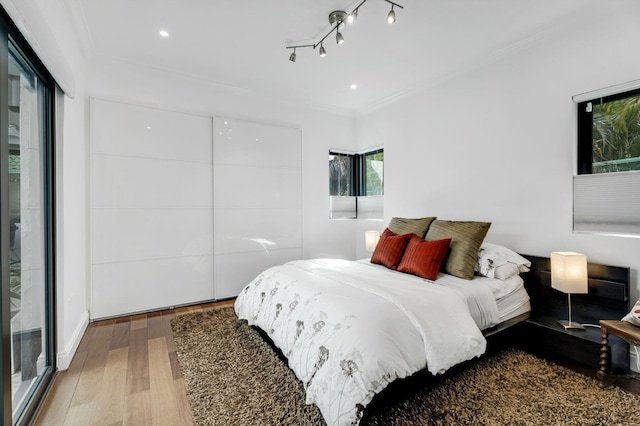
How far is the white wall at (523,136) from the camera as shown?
7.64 feet

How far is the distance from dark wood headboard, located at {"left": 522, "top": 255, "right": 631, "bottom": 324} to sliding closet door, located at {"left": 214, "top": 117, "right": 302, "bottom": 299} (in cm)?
285

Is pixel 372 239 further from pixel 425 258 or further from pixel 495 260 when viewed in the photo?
pixel 495 260

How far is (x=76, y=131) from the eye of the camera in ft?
8.87

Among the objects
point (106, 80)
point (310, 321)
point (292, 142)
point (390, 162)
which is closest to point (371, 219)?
point (390, 162)

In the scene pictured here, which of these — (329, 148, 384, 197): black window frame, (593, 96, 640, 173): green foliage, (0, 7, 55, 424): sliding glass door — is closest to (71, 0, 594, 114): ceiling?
(593, 96, 640, 173): green foliage

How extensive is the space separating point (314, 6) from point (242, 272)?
120 inches

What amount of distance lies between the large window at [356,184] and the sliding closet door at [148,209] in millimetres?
1985

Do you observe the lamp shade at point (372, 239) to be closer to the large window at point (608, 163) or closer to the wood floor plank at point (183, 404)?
the large window at point (608, 163)

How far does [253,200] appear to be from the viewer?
403 centimetres

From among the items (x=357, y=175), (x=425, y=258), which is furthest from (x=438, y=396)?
(x=357, y=175)

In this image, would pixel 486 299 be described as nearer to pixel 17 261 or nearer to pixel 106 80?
pixel 17 261

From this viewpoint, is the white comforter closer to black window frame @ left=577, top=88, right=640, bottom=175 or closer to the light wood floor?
the light wood floor

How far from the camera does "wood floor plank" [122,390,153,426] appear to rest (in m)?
1.66

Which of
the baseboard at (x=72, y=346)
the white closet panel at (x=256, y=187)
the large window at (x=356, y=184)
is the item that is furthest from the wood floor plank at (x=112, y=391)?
the large window at (x=356, y=184)
